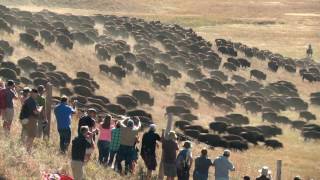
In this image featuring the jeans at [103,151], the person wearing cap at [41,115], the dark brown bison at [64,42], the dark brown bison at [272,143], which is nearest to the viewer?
the jeans at [103,151]

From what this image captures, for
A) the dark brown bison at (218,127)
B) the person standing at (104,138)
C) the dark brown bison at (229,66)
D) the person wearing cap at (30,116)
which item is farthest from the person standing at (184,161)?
the dark brown bison at (229,66)

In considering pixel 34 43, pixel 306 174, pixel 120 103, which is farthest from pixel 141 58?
pixel 306 174

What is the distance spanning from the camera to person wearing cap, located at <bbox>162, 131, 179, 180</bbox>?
19359 millimetres

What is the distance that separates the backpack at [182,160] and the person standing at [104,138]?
7.87 ft

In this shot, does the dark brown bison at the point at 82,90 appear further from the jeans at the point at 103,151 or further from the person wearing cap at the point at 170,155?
the person wearing cap at the point at 170,155

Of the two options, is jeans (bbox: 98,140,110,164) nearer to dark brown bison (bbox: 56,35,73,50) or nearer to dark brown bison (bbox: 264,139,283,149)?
dark brown bison (bbox: 264,139,283,149)

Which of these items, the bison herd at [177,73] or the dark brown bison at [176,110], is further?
the dark brown bison at [176,110]

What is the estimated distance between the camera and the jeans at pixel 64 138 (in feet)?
63.8

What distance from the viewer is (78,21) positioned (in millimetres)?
74562

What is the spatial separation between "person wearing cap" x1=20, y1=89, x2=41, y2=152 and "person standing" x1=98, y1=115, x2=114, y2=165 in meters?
2.41

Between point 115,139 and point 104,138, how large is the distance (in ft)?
1.29

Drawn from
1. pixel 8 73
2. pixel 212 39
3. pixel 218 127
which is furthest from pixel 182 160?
pixel 212 39

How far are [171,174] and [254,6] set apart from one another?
12230cm

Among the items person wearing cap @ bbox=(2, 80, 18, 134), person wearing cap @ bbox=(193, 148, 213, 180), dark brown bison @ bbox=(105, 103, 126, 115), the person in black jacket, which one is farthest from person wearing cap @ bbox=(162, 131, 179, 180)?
dark brown bison @ bbox=(105, 103, 126, 115)
